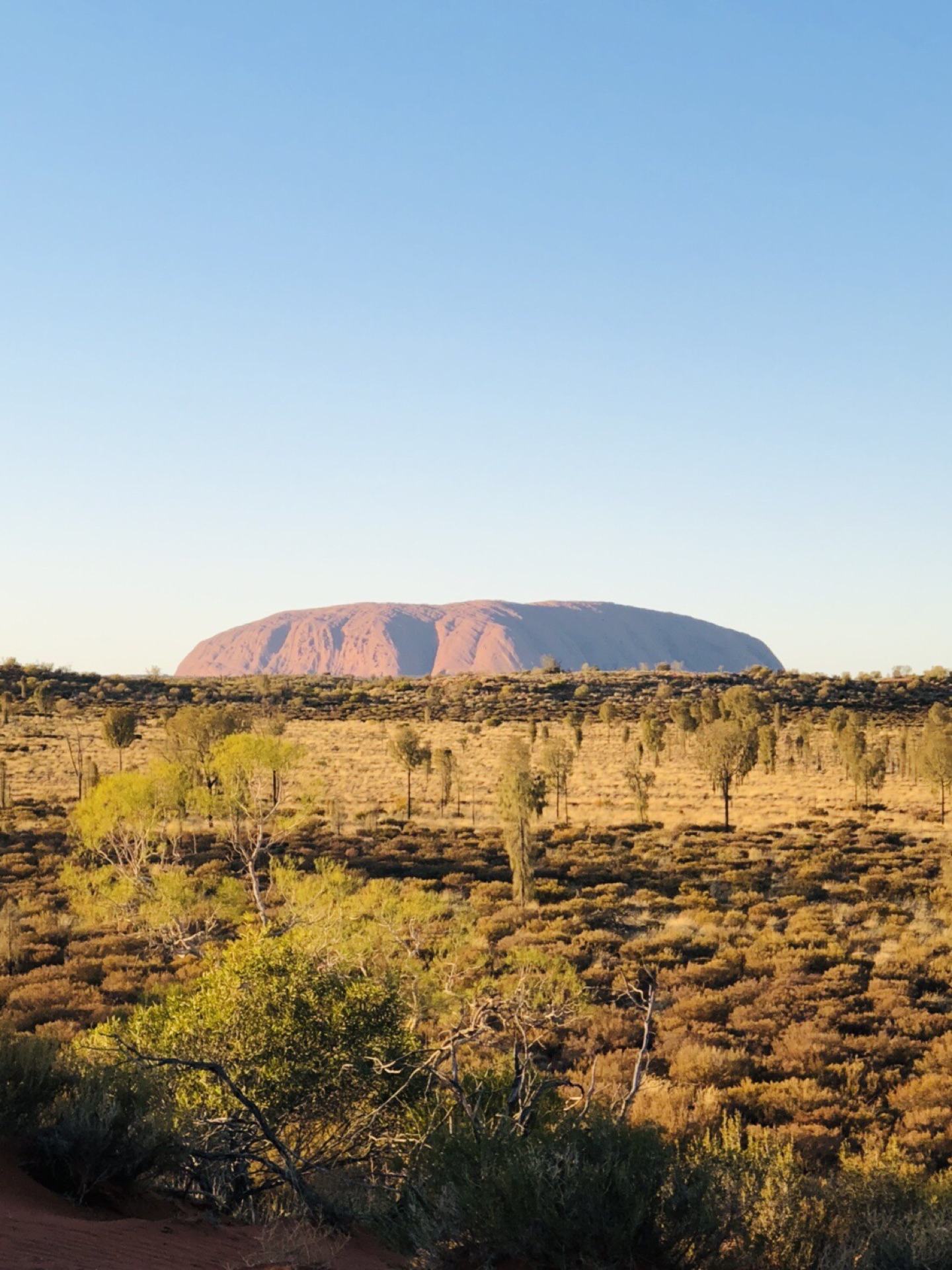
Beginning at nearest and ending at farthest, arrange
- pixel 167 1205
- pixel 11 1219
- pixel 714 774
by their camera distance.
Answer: pixel 11 1219 → pixel 167 1205 → pixel 714 774

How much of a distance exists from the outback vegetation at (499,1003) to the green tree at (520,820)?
15cm

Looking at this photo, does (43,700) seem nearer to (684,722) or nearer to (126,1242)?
(684,722)

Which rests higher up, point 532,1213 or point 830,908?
point 532,1213

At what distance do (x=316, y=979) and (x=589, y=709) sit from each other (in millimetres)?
81307

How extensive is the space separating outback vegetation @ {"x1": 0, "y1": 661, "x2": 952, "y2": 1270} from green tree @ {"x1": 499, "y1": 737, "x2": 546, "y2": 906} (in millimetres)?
149

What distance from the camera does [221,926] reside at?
2492 cm

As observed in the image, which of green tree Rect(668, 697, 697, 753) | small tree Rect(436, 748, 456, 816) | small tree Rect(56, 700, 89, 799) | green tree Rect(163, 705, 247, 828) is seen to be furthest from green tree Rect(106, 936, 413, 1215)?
green tree Rect(668, 697, 697, 753)

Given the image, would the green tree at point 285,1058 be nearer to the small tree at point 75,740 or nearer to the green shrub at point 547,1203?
the green shrub at point 547,1203

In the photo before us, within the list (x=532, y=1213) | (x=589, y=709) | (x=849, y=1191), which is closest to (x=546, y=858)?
(x=849, y=1191)

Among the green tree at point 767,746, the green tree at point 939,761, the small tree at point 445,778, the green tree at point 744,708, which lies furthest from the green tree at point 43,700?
the green tree at point 939,761

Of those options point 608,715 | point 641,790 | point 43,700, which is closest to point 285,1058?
point 641,790

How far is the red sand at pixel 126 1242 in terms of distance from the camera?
21.2 feet

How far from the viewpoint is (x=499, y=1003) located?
10.7m

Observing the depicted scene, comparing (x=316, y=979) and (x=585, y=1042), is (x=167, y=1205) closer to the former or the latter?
(x=316, y=979)
